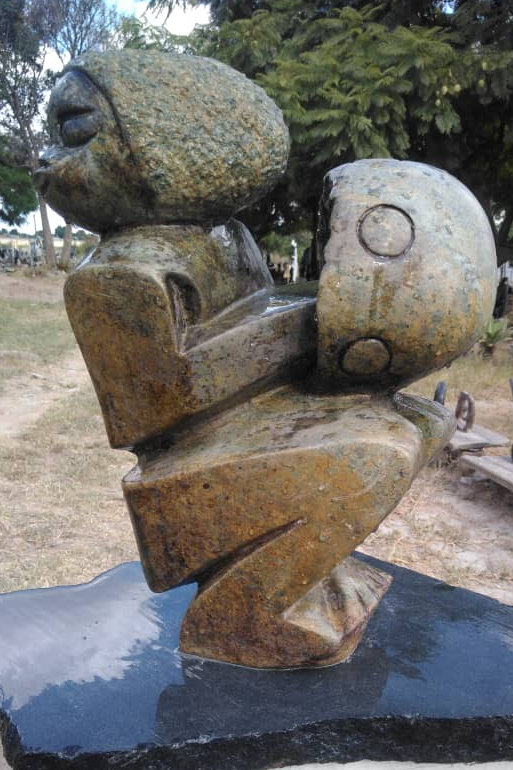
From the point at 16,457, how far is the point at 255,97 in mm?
4437

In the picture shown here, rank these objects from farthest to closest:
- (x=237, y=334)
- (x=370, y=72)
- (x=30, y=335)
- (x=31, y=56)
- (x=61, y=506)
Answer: (x=31, y=56) → (x=30, y=335) → (x=370, y=72) → (x=61, y=506) → (x=237, y=334)

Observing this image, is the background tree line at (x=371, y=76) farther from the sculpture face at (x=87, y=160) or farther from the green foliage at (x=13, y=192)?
the green foliage at (x=13, y=192)

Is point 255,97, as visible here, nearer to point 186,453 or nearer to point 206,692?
point 186,453

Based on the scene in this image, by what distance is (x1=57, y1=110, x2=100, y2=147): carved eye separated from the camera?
6.56ft

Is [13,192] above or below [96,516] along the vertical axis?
above

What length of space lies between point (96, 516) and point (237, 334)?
3121 millimetres

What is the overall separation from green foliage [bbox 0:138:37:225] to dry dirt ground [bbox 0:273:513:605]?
56.2 feet

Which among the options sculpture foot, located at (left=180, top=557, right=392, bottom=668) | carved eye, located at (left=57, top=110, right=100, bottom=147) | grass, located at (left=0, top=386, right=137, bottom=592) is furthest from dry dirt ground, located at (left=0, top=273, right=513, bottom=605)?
carved eye, located at (left=57, top=110, right=100, bottom=147)

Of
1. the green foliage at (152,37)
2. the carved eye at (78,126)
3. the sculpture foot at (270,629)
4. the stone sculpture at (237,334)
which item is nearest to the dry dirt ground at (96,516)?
the sculpture foot at (270,629)

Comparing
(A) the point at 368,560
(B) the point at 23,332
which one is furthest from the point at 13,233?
(A) the point at 368,560

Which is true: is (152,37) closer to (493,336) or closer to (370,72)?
(370,72)

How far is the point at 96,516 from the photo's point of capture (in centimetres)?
483

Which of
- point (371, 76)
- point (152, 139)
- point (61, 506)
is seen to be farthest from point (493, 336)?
→ point (152, 139)

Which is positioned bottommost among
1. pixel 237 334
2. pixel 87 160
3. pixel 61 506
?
pixel 61 506
